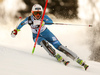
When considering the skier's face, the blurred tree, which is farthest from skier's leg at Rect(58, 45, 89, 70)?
the blurred tree

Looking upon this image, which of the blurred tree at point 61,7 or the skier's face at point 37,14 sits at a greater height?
the blurred tree at point 61,7

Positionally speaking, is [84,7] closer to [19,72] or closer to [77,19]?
[77,19]

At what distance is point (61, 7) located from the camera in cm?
896

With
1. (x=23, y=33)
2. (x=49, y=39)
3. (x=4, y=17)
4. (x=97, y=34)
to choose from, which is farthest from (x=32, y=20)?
(x=97, y=34)

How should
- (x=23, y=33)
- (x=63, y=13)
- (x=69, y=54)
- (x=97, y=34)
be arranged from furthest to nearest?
(x=97, y=34) < (x=63, y=13) < (x=23, y=33) < (x=69, y=54)

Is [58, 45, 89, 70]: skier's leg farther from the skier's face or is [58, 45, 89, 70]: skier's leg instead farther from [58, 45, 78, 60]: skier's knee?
the skier's face

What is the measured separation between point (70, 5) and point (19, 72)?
25.2 ft

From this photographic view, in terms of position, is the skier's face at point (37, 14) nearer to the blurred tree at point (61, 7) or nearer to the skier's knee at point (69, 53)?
the skier's knee at point (69, 53)

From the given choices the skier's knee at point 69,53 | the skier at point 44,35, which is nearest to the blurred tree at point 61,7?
the skier at point 44,35

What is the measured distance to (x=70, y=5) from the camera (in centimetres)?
927

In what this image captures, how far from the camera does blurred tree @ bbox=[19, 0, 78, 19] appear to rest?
831cm

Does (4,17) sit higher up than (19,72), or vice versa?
(4,17)

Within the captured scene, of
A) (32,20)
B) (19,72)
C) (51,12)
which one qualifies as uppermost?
(51,12)

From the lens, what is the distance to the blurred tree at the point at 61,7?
27.3ft
